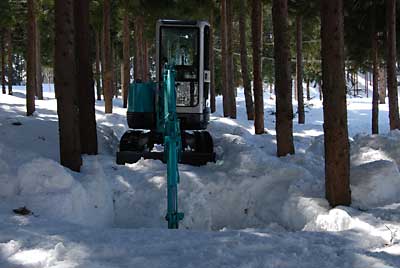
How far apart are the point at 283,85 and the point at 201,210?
3945 mm

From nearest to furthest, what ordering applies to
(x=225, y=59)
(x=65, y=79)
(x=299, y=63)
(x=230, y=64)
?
(x=65, y=79)
(x=230, y=64)
(x=225, y=59)
(x=299, y=63)

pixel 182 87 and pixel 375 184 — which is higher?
pixel 182 87

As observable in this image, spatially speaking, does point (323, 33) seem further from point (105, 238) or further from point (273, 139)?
point (273, 139)

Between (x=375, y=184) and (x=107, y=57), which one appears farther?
(x=107, y=57)

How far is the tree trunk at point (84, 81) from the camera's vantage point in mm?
10836

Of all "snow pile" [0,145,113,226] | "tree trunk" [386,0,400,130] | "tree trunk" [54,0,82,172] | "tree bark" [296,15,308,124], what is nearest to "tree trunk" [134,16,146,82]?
"tree bark" [296,15,308,124]

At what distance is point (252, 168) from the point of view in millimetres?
9555

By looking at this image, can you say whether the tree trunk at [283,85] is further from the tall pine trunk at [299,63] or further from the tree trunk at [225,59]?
the tall pine trunk at [299,63]

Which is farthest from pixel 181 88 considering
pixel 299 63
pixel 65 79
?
pixel 299 63

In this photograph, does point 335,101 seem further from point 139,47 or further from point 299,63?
point 139,47

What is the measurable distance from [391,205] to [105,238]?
4283 mm

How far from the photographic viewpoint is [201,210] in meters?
8.62

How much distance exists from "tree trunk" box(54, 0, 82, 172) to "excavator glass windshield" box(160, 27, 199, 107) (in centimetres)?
247

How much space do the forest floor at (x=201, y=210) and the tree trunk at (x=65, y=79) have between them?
1.57ft
